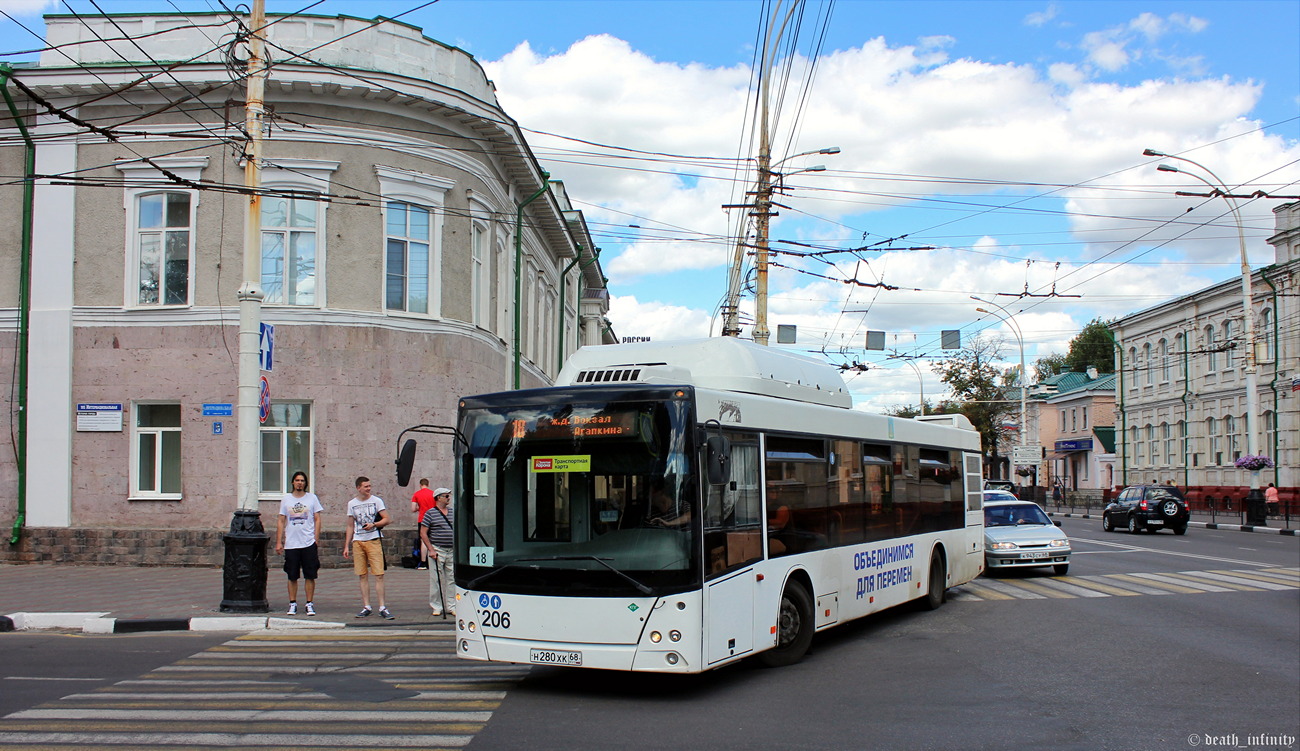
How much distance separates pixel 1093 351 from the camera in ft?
334

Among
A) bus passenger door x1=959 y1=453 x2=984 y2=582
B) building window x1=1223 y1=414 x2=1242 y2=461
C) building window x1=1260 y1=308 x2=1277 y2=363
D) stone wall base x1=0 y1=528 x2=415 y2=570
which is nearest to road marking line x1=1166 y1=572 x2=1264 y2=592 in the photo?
bus passenger door x1=959 y1=453 x2=984 y2=582

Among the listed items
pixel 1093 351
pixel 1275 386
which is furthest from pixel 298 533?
pixel 1093 351

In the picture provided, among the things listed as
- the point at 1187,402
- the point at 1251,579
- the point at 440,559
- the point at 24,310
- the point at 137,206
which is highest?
the point at 137,206

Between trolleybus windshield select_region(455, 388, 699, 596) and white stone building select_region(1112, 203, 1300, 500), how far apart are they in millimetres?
38457

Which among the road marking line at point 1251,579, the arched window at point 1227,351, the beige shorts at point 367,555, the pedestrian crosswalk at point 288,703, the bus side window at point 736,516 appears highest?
the arched window at point 1227,351

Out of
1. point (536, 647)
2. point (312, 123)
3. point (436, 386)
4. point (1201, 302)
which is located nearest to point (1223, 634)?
point (536, 647)

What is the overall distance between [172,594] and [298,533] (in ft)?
10.3

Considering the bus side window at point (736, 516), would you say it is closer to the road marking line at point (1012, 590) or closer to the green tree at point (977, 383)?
the road marking line at point (1012, 590)

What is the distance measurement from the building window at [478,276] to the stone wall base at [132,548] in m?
5.30

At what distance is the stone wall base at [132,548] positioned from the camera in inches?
745

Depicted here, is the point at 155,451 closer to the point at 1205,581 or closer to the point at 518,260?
the point at 518,260

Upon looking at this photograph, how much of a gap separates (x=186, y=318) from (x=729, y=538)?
14.1 metres

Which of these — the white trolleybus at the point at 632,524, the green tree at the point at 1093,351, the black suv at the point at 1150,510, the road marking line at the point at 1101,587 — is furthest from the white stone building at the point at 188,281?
the green tree at the point at 1093,351

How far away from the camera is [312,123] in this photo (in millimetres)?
19641
